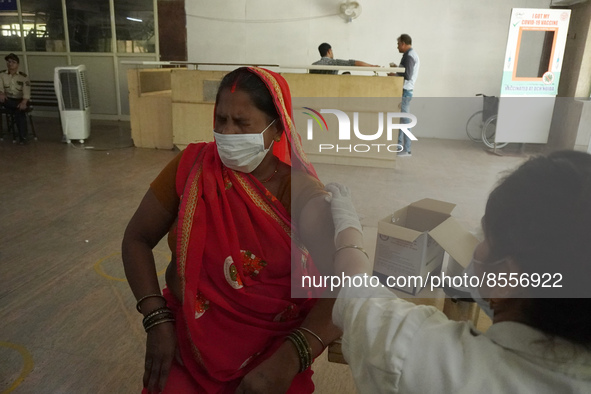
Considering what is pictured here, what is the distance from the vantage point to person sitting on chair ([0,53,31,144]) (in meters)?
5.81

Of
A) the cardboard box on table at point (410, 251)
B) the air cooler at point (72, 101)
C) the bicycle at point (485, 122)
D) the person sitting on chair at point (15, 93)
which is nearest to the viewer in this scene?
the cardboard box on table at point (410, 251)

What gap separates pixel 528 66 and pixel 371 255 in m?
6.84

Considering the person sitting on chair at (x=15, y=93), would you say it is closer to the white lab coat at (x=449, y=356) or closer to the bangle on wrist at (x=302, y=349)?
the bangle on wrist at (x=302, y=349)

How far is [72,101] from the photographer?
19.1 feet

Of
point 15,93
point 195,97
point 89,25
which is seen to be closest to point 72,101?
point 15,93

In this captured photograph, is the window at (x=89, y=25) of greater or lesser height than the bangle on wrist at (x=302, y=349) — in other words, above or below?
above

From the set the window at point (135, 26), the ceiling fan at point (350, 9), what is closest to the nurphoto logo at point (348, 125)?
the ceiling fan at point (350, 9)

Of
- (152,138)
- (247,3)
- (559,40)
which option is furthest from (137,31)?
(559,40)

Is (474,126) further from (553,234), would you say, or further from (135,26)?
(553,234)

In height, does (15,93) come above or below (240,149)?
below

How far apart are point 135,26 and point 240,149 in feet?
25.8

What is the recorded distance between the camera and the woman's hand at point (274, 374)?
34.6 inches

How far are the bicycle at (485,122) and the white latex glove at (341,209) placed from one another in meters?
5.21

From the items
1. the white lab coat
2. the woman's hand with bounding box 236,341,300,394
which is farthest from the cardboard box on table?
the white lab coat
